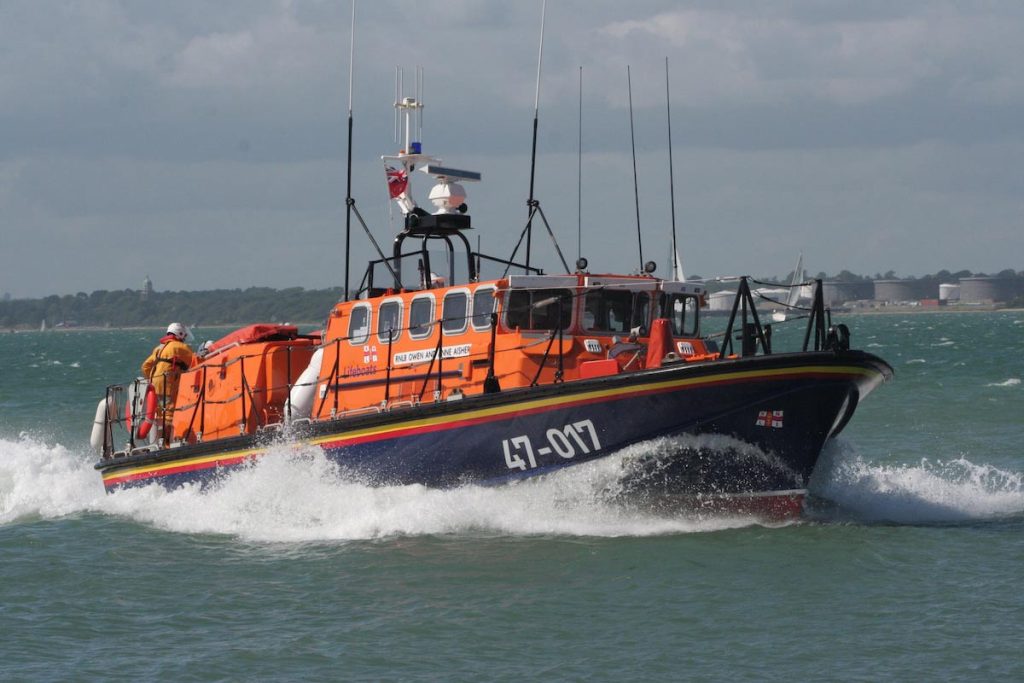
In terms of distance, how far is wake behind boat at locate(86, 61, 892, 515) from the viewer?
1290cm

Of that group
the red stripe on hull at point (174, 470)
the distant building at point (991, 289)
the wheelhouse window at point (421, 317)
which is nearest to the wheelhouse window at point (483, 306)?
the wheelhouse window at point (421, 317)

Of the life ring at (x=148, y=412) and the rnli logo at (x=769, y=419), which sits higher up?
the rnli logo at (x=769, y=419)

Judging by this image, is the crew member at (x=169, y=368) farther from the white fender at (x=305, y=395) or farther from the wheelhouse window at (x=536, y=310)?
the wheelhouse window at (x=536, y=310)

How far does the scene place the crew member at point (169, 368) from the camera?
17.9 m

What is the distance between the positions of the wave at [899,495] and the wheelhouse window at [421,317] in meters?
4.38

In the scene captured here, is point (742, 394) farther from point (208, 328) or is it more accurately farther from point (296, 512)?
point (208, 328)

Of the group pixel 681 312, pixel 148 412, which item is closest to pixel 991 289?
pixel 148 412

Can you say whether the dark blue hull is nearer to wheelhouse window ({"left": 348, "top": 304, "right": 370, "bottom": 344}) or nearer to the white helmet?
wheelhouse window ({"left": 348, "top": 304, "right": 370, "bottom": 344})

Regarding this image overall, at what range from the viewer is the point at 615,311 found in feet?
46.5

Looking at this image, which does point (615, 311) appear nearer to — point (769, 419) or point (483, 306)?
point (483, 306)

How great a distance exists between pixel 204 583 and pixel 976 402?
2400 cm

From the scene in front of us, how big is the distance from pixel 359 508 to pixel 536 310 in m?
2.87

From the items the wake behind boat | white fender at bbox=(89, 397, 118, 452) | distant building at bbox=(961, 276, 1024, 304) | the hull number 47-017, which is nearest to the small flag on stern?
the wake behind boat

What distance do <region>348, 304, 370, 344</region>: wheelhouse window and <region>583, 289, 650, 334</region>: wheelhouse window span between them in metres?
2.70
